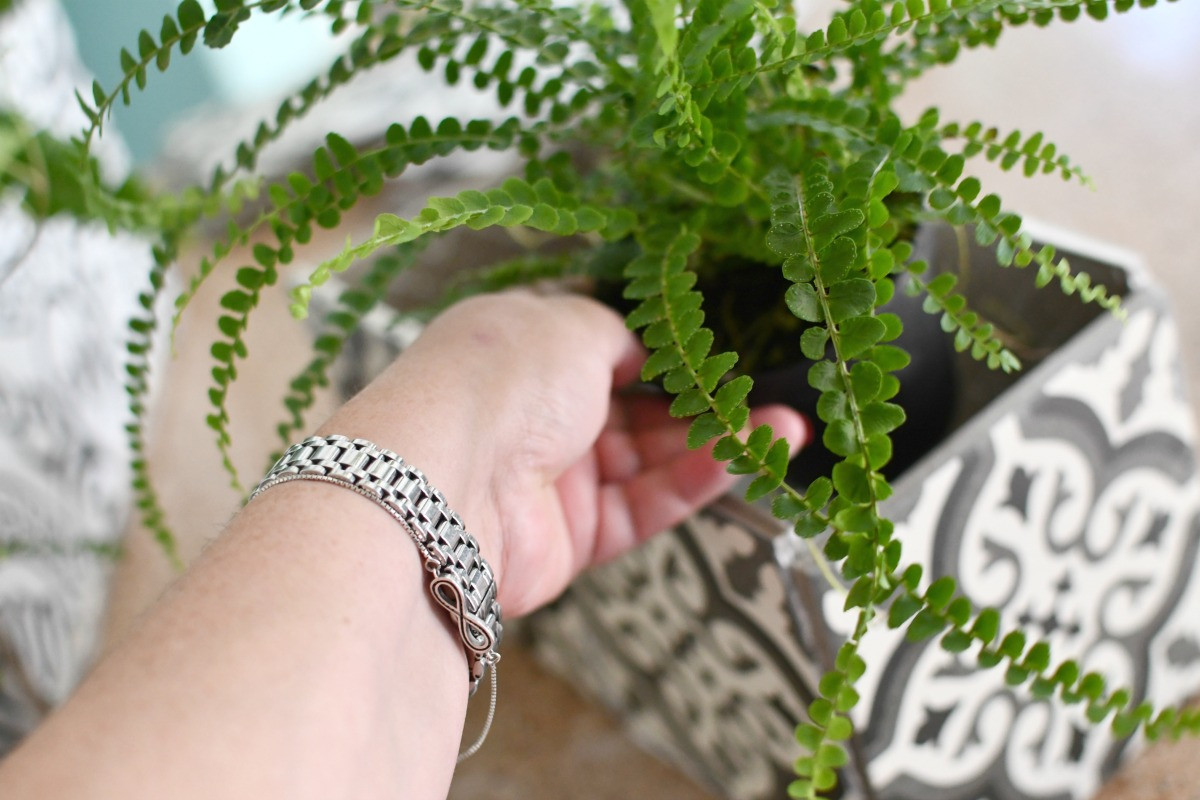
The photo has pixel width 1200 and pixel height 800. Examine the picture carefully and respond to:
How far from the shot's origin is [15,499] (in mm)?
894

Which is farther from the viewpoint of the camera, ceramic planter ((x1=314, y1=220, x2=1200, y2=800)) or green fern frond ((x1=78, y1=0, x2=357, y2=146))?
ceramic planter ((x1=314, y1=220, x2=1200, y2=800))

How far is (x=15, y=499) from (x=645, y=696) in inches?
25.0

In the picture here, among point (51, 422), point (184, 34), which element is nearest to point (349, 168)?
point (184, 34)

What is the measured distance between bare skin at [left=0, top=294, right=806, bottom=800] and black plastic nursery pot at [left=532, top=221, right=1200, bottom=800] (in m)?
0.08

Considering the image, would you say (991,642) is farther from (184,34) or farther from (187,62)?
(187,62)

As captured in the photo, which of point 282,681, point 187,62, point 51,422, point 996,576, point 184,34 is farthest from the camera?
point 187,62

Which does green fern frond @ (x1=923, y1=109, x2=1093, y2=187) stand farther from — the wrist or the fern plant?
the wrist

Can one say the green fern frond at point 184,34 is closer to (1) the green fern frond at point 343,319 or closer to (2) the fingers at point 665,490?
(1) the green fern frond at point 343,319

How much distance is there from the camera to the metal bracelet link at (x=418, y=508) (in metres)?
0.40

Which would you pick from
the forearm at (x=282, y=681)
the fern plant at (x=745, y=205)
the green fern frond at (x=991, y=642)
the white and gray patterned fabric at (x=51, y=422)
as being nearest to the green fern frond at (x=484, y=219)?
the fern plant at (x=745, y=205)

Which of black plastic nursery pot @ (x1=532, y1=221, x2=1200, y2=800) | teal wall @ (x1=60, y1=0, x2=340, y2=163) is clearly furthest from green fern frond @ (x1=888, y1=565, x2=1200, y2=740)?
teal wall @ (x1=60, y1=0, x2=340, y2=163)

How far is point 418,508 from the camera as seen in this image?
402 millimetres

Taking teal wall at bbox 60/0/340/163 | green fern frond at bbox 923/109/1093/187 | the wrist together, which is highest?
green fern frond at bbox 923/109/1093/187

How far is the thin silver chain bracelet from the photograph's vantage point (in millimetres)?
398
